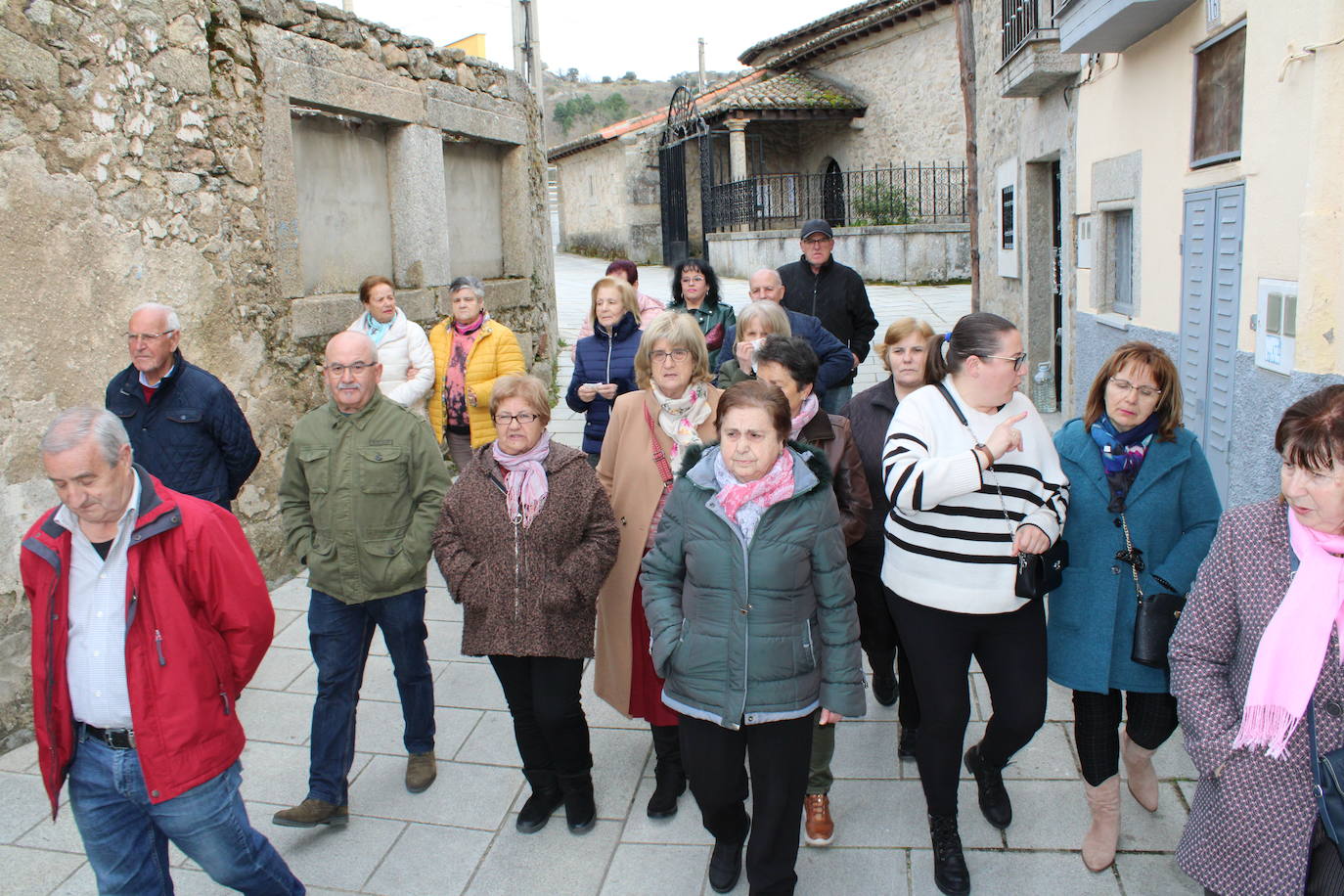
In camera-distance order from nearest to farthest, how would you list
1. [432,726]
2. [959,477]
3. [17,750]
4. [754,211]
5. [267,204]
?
[959,477] < [432,726] < [17,750] < [267,204] < [754,211]

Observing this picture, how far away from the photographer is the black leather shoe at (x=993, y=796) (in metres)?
3.56

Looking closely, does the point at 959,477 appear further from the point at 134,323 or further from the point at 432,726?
the point at 134,323

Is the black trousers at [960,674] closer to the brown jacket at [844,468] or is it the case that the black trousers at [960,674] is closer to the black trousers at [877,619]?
the brown jacket at [844,468]

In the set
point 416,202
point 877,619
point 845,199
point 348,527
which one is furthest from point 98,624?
point 845,199

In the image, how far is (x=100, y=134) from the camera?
4.98 meters

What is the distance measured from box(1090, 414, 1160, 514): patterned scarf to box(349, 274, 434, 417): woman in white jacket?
3970 millimetres

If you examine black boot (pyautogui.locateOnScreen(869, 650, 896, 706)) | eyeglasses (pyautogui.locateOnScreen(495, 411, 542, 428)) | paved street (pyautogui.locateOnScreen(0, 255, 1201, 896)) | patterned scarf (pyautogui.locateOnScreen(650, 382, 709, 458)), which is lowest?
paved street (pyautogui.locateOnScreen(0, 255, 1201, 896))

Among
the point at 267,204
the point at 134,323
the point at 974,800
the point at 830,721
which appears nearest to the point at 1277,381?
the point at 974,800

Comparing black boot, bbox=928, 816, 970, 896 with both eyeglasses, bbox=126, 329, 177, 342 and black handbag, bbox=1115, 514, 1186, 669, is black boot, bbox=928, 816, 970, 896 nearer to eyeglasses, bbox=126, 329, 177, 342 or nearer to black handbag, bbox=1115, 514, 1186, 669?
black handbag, bbox=1115, 514, 1186, 669

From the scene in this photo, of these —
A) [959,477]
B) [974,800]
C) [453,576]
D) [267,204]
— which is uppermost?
[267,204]

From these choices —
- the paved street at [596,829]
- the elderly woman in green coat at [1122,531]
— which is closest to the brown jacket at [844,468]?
the elderly woman in green coat at [1122,531]

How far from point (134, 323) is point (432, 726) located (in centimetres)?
200

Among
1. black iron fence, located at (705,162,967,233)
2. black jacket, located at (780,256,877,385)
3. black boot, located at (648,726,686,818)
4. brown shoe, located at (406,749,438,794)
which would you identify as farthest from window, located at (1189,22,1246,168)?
black iron fence, located at (705,162,967,233)

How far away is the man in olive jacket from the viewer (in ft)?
11.9
